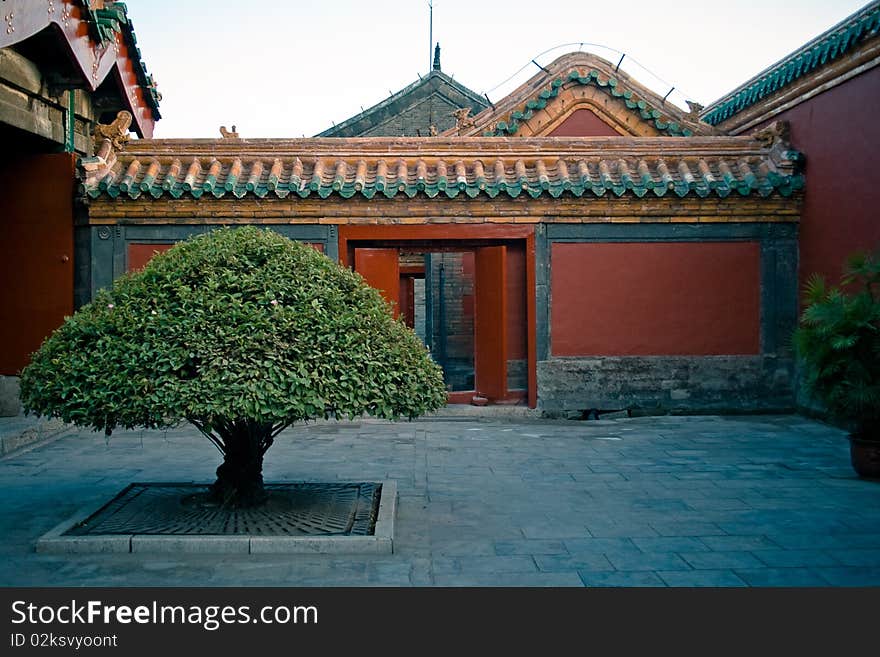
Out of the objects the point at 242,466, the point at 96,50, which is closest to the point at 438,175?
the point at 96,50

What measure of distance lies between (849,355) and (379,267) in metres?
5.36

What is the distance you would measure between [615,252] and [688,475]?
374cm

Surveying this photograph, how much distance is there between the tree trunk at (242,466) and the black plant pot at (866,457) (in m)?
4.41

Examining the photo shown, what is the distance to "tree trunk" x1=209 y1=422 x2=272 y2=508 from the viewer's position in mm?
5277

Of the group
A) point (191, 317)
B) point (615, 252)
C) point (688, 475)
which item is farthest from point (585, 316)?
point (191, 317)

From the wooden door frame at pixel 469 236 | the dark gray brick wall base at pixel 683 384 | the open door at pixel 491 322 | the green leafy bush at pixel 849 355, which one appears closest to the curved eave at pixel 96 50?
the wooden door frame at pixel 469 236

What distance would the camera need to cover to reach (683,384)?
9805mm

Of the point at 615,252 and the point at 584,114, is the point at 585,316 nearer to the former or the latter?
the point at 615,252

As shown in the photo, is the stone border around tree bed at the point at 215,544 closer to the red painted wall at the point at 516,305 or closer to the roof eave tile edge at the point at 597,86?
the red painted wall at the point at 516,305

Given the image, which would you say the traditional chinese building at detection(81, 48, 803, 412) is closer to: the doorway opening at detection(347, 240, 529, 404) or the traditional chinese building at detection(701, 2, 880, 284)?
the doorway opening at detection(347, 240, 529, 404)

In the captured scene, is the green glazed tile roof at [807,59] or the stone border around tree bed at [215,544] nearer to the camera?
the stone border around tree bed at [215,544]

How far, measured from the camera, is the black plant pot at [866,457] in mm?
6434

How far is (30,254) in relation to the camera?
938 cm

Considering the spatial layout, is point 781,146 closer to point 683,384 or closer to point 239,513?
point 683,384
